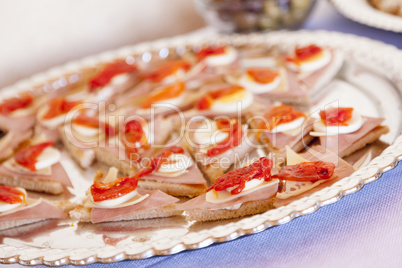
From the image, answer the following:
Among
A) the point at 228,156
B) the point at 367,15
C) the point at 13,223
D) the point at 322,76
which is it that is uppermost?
the point at 367,15

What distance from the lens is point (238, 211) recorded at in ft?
4.81

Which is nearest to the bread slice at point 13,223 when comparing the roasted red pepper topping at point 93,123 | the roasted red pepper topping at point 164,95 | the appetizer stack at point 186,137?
the appetizer stack at point 186,137

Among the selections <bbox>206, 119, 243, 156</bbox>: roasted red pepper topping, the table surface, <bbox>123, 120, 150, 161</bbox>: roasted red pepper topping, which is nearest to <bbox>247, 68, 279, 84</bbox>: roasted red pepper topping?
<bbox>206, 119, 243, 156</bbox>: roasted red pepper topping

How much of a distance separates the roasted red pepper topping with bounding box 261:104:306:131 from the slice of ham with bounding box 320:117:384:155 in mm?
165

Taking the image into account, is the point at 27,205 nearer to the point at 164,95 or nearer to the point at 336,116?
the point at 164,95

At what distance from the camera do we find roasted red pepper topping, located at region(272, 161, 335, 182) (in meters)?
1.46

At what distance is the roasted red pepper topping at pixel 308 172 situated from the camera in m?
1.46

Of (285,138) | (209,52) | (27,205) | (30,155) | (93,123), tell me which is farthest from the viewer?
(209,52)

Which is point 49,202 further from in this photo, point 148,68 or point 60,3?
point 60,3

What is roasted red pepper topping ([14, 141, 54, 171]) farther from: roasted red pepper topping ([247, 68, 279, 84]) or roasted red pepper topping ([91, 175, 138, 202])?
roasted red pepper topping ([247, 68, 279, 84])

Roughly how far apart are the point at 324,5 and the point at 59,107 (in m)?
1.76

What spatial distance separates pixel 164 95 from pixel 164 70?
0.25 metres

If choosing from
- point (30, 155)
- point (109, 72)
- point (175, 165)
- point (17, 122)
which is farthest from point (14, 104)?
point (175, 165)

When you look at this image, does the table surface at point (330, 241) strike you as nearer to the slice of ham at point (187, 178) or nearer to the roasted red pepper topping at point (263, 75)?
the slice of ham at point (187, 178)
